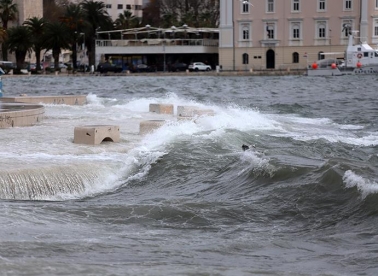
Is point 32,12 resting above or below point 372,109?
above

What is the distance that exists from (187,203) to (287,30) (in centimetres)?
8163

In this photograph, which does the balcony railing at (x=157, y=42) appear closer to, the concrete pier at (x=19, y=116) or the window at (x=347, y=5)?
the window at (x=347, y=5)

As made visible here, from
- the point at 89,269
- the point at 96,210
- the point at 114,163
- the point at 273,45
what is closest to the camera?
the point at 89,269

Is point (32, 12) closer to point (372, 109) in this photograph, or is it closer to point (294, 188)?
point (372, 109)

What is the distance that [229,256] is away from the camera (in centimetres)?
877

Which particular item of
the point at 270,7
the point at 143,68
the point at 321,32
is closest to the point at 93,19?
the point at 143,68

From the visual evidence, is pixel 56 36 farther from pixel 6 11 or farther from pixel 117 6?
pixel 117 6

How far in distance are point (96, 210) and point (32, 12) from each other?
106 meters

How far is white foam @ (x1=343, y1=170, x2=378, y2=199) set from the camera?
38.7 feet

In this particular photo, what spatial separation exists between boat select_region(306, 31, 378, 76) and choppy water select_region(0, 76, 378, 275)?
58.2m

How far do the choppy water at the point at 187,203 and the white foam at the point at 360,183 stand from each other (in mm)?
24

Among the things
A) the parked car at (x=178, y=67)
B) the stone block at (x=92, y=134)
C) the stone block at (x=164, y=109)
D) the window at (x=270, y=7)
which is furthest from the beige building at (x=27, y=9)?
the stone block at (x=92, y=134)

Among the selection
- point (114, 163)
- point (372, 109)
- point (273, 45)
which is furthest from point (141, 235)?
point (273, 45)

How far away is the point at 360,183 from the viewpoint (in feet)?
40.8
